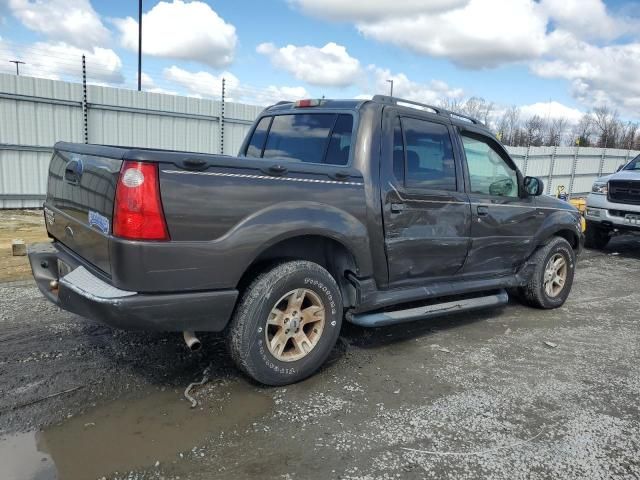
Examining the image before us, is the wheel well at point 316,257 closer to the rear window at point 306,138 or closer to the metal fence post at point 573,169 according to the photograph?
the rear window at point 306,138

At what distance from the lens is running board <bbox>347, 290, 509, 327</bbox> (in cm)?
386

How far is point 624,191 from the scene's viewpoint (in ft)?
29.9

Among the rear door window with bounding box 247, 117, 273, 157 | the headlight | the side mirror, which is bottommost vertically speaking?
the headlight

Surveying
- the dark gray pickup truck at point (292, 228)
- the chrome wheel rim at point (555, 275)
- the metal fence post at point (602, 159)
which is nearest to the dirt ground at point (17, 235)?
the dark gray pickup truck at point (292, 228)

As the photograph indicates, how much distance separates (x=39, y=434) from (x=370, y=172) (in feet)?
8.49

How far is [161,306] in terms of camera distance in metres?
2.87

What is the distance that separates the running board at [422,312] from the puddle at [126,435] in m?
0.95

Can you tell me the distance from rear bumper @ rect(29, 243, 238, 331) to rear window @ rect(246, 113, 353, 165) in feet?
4.74

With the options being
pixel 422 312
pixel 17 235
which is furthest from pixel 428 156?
pixel 17 235

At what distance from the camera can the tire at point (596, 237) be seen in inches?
393

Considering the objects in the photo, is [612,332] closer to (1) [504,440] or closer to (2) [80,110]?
(1) [504,440]

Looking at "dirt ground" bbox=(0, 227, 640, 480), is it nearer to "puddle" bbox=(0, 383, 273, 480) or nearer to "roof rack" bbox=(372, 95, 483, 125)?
"puddle" bbox=(0, 383, 273, 480)

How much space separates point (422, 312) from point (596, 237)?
24.2 ft

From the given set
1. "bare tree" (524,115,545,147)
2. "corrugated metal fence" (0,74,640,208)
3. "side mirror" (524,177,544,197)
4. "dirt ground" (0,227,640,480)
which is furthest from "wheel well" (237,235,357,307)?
"bare tree" (524,115,545,147)
